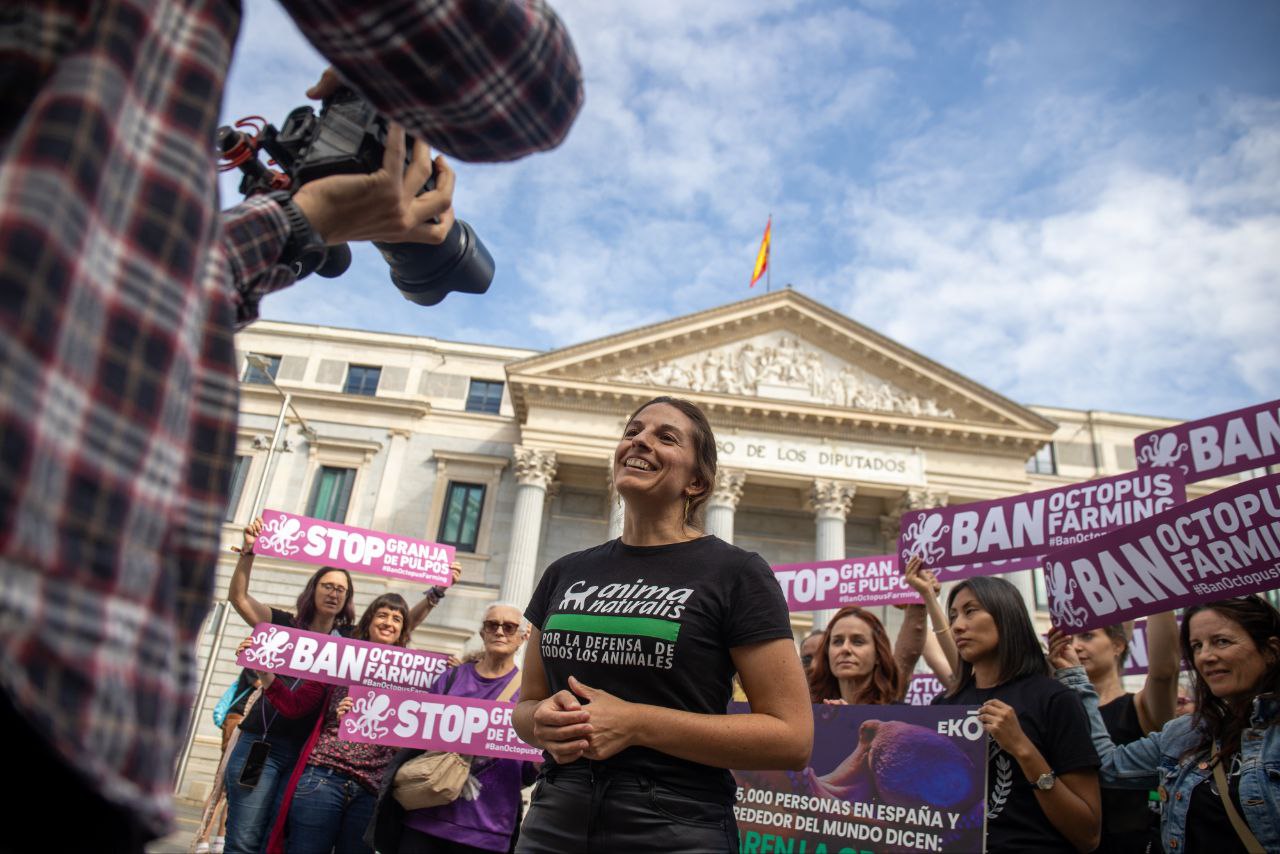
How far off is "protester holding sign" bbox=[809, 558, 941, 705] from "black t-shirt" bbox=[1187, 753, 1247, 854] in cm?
171

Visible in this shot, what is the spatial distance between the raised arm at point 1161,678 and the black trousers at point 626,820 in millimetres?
3264

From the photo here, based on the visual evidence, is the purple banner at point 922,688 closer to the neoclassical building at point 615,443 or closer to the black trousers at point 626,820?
the black trousers at point 626,820

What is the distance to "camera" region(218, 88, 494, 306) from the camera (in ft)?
4.65

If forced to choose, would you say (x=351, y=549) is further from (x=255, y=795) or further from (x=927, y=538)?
(x=927, y=538)

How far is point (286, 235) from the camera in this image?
1.26 meters

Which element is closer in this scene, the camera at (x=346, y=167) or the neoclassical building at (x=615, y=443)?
the camera at (x=346, y=167)

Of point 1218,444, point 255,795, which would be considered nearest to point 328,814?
point 255,795

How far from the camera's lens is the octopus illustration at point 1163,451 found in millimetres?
5793

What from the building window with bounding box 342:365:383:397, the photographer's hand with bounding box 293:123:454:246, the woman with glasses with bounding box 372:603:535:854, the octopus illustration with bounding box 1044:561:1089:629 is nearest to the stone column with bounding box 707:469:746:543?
the building window with bounding box 342:365:383:397

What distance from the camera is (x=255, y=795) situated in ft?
16.2

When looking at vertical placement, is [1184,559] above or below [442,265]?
above

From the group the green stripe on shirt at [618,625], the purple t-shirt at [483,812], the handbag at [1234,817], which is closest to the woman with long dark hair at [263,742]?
the purple t-shirt at [483,812]

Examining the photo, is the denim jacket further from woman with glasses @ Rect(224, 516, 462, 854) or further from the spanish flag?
the spanish flag

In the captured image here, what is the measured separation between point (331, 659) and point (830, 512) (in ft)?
68.5
